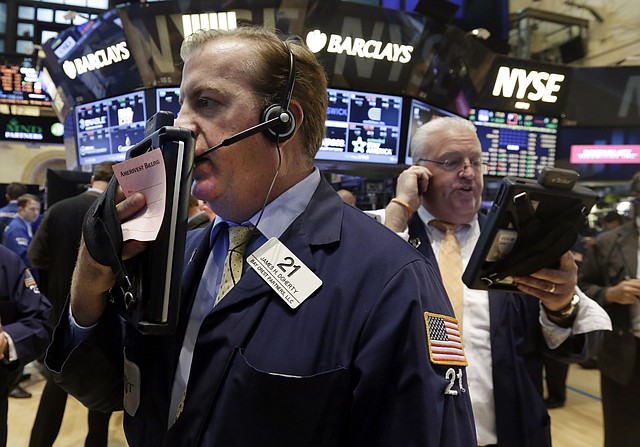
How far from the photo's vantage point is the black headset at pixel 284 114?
1.11m

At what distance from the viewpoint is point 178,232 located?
0.94m

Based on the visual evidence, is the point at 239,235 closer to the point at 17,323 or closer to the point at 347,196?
the point at 17,323

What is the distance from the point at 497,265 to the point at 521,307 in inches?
16.5

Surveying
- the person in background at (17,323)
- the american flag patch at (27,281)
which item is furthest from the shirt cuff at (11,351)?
the american flag patch at (27,281)

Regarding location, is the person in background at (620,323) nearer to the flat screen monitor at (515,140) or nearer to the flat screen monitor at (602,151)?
the flat screen monitor at (515,140)

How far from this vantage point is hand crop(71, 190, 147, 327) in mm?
968

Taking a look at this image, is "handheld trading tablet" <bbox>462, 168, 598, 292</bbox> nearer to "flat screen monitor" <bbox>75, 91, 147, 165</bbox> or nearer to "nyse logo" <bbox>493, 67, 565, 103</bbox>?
"flat screen monitor" <bbox>75, 91, 147, 165</bbox>

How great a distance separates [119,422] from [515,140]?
17.8 ft

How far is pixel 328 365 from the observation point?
92cm

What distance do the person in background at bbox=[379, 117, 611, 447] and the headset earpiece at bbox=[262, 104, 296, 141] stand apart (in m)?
0.77

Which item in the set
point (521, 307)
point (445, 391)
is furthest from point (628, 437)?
point (445, 391)

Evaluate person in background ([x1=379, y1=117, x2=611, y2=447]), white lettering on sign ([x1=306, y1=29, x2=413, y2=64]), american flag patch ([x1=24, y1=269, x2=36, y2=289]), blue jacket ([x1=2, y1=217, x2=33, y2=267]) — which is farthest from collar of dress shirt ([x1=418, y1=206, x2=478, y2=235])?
blue jacket ([x1=2, y1=217, x2=33, y2=267])

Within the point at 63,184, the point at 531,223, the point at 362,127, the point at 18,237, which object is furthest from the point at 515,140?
the point at 18,237

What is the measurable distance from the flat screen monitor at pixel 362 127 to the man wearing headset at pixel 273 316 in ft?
12.6
